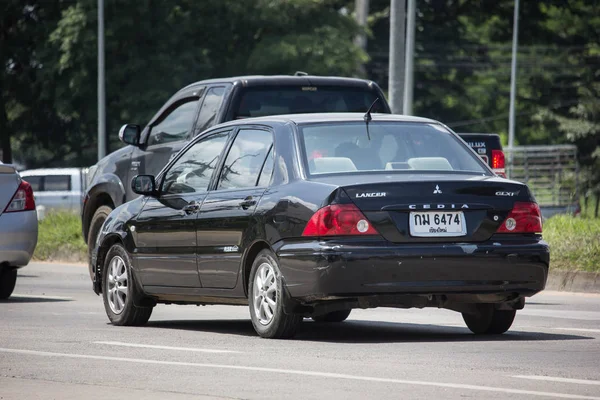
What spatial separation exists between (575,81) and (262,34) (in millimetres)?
17392

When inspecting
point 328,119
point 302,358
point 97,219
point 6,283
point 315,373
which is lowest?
point 6,283

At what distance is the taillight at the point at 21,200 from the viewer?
14977mm

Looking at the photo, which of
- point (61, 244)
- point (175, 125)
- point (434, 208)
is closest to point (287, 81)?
point (175, 125)

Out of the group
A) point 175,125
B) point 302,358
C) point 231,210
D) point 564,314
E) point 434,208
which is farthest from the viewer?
point 175,125

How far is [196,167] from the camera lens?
11477 millimetres

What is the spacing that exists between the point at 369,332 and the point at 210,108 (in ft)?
16.6

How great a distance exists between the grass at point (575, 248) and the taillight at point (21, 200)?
5718 mm

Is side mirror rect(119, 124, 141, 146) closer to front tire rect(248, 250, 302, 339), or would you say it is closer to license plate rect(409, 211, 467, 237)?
front tire rect(248, 250, 302, 339)

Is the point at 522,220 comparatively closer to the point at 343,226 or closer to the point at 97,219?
the point at 343,226

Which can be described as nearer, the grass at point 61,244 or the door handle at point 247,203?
the door handle at point 247,203

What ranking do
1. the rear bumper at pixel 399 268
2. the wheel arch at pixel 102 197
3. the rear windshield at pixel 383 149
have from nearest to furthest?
the rear bumper at pixel 399 268 < the rear windshield at pixel 383 149 < the wheel arch at pixel 102 197

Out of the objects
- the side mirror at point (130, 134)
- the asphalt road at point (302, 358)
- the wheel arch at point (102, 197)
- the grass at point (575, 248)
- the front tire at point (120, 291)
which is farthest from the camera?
the wheel arch at point (102, 197)

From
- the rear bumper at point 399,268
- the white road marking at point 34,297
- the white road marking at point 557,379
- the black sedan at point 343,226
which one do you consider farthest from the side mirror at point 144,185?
the white road marking at point 557,379

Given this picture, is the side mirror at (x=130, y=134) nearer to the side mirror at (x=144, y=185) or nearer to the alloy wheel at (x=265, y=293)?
the side mirror at (x=144, y=185)
